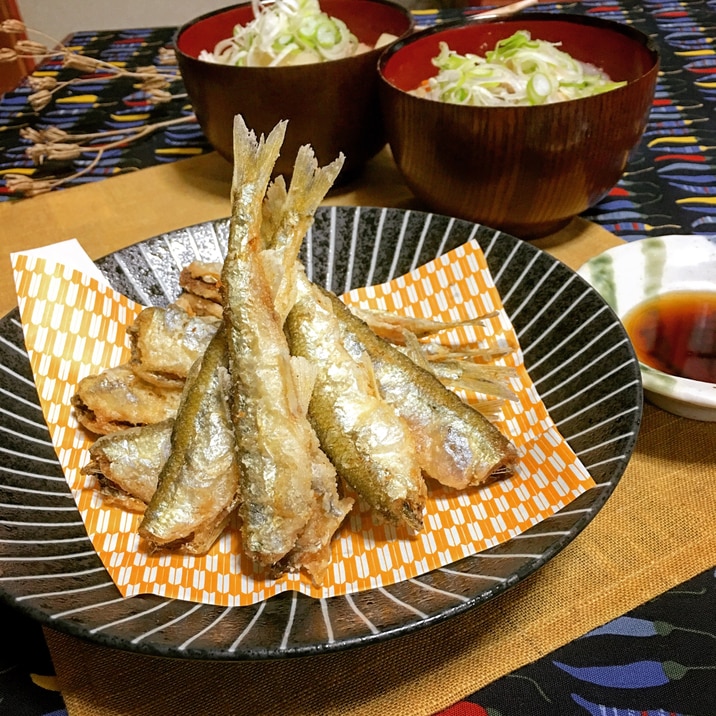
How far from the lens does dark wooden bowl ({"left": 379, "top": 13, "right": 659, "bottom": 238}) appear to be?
1.60m

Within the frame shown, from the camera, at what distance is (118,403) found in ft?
4.26

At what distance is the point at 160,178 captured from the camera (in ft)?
7.95

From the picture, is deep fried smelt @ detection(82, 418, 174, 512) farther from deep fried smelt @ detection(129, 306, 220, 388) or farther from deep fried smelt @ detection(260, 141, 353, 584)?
deep fried smelt @ detection(260, 141, 353, 584)

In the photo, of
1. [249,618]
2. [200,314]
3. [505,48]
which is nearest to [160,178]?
[200,314]

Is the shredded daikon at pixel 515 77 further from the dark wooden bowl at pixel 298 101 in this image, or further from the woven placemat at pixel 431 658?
the woven placemat at pixel 431 658

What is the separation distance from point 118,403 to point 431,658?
2.52 feet

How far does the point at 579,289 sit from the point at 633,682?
78 cm

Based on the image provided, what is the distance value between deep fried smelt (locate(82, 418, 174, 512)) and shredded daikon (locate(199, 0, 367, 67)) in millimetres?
1368

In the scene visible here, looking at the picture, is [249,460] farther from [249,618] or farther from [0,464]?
[0,464]

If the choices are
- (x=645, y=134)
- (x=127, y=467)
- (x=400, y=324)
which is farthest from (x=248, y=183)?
(x=645, y=134)

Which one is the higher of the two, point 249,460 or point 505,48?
point 505,48

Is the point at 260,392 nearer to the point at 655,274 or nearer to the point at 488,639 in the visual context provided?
the point at 488,639

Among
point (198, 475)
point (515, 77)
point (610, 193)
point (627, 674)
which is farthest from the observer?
point (610, 193)

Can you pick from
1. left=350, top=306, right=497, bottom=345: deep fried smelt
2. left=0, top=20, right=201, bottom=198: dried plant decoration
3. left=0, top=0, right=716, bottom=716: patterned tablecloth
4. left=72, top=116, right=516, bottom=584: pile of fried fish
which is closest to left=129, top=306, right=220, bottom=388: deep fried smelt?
left=72, top=116, right=516, bottom=584: pile of fried fish
